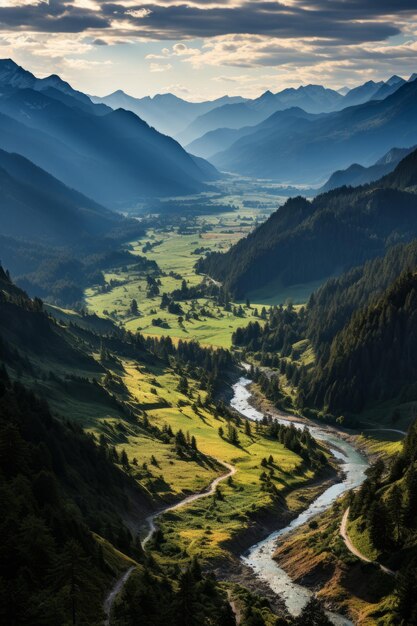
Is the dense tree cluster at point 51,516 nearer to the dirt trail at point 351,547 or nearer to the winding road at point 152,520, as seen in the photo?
A: the winding road at point 152,520

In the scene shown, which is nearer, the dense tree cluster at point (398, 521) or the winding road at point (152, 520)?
the winding road at point (152, 520)

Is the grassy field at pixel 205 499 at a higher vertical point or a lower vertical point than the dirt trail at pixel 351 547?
lower

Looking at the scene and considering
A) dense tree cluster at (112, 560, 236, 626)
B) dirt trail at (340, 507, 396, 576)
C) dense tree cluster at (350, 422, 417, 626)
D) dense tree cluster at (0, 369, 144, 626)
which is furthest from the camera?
dirt trail at (340, 507, 396, 576)

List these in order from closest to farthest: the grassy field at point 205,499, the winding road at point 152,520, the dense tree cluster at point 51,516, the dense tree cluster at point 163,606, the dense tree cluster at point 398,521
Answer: the dense tree cluster at point 51,516 → the dense tree cluster at point 163,606 → the winding road at point 152,520 → the dense tree cluster at point 398,521 → the grassy field at point 205,499

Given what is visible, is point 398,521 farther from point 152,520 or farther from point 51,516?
point 51,516

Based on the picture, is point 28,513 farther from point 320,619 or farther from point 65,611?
point 320,619

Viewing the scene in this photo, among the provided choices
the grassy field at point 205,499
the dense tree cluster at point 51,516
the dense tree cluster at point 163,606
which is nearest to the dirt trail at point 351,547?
the grassy field at point 205,499

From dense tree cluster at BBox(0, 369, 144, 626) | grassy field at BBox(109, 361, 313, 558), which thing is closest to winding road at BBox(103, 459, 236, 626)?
dense tree cluster at BBox(0, 369, 144, 626)

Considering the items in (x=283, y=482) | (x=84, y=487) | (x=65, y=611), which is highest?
(x=65, y=611)

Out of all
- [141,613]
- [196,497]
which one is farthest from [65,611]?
[196,497]

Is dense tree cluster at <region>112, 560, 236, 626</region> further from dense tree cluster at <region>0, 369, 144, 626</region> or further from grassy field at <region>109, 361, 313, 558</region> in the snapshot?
grassy field at <region>109, 361, 313, 558</region>

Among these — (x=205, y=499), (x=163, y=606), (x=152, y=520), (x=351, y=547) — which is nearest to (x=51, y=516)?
(x=163, y=606)
